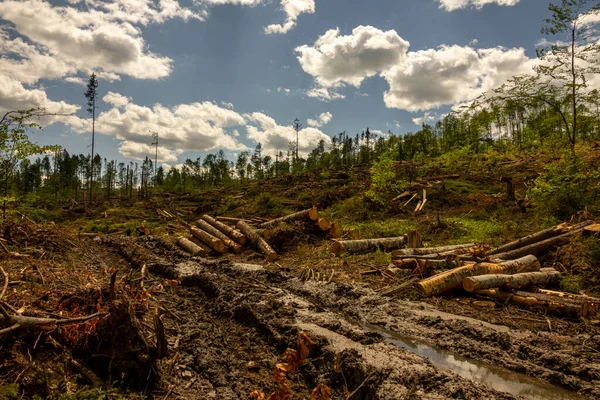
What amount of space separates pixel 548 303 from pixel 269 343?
213 inches

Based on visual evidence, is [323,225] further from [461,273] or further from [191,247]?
[461,273]

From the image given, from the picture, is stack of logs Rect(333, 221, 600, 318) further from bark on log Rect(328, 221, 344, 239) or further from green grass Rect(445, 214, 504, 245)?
bark on log Rect(328, 221, 344, 239)

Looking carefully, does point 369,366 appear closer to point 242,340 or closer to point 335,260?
point 242,340

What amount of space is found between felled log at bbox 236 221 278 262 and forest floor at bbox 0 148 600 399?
1065 millimetres

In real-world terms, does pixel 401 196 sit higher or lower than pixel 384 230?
higher

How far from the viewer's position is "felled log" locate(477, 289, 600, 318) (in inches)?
238

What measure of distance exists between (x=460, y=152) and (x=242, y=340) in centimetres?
2924

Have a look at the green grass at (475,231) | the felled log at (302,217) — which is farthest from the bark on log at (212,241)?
the green grass at (475,231)

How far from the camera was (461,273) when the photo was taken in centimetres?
754

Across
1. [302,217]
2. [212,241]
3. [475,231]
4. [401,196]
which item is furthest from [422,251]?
[401,196]

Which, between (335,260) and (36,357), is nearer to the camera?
(36,357)

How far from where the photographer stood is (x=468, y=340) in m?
5.28

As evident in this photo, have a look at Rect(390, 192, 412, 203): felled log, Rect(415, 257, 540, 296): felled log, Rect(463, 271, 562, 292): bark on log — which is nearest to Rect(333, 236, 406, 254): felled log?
Rect(415, 257, 540, 296): felled log

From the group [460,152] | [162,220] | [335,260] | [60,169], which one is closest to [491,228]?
[335,260]
